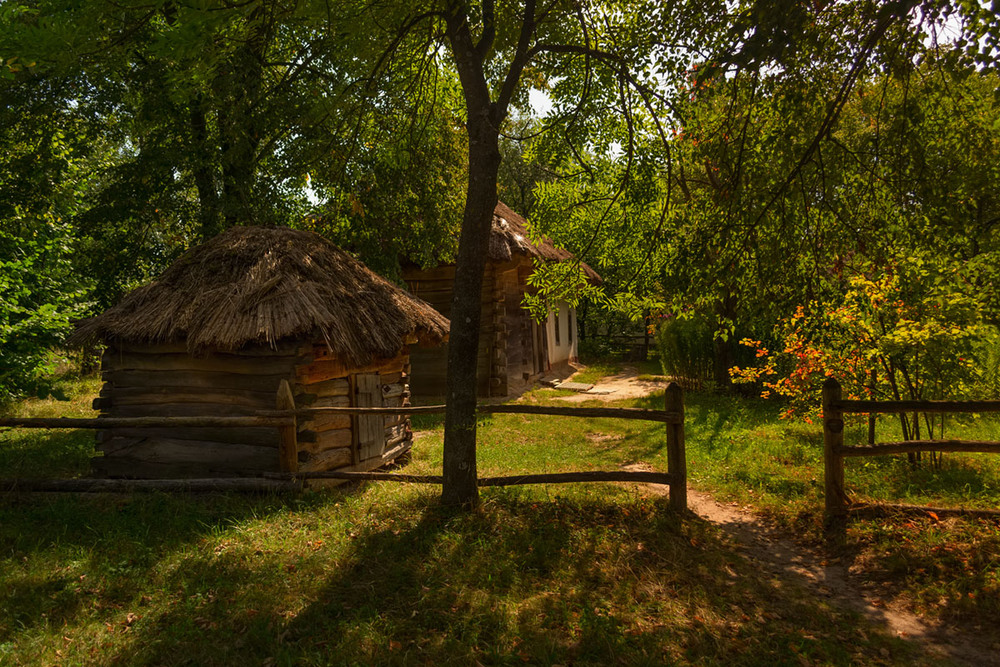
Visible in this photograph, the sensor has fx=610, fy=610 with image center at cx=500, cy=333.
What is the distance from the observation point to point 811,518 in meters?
6.42

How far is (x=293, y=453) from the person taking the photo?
6984mm

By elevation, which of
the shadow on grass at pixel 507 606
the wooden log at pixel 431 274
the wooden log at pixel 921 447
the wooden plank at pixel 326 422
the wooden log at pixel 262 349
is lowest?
the shadow on grass at pixel 507 606

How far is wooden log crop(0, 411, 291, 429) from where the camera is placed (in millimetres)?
6574

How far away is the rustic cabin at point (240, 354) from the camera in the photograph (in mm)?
7406

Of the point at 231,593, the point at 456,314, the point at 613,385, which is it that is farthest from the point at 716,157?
the point at 613,385

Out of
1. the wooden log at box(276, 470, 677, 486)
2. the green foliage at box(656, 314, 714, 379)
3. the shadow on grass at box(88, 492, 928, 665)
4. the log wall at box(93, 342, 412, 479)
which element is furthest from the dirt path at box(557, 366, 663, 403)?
the shadow on grass at box(88, 492, 928, 665)

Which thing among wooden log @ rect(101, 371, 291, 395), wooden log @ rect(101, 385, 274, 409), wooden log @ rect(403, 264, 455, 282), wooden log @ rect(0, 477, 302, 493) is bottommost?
wooden log @ rect(0, 477, 302, 493)

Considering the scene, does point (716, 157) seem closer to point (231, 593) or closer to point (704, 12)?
point (704, 12)

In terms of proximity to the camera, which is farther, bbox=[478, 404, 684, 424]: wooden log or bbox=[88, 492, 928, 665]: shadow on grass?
bbox=[478, 404, 684, 424]: wooden log

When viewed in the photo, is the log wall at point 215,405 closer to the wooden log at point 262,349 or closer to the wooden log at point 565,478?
the wooden log at point 262,349

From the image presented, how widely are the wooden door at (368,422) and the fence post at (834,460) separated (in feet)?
18.6

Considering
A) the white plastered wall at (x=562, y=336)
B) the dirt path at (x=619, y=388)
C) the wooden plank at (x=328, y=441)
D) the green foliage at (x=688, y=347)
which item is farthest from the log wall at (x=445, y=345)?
the wooden plank at (x=328, y=441)

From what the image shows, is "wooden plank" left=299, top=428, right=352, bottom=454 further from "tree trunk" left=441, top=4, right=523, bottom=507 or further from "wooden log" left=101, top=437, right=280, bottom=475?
"tree trunk" left=441, top=4, right=523, bottom=507

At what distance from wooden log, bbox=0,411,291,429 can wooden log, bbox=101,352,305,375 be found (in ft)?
2.80
